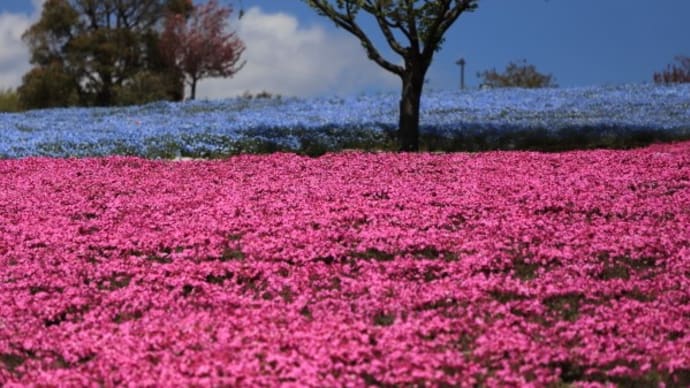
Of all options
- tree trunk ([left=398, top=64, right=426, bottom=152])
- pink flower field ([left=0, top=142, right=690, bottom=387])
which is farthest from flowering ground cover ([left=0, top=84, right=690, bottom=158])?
pink flower field ([left=0, top=142, right=690, bottom=387])

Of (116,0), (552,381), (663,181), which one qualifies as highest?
(116,0)

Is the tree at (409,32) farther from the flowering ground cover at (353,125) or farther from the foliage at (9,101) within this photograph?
the foliage at (9,101)

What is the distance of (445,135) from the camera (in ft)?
78.6

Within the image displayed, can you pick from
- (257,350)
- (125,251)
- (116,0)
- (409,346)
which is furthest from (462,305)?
(116,0)

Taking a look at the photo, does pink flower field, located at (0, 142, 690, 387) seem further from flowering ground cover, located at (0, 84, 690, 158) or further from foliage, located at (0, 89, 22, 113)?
foliage, located at (0, 89, 22, 113)

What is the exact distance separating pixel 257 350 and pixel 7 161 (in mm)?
13279

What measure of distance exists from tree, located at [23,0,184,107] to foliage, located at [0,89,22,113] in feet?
7.45

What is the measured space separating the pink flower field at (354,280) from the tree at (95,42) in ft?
112

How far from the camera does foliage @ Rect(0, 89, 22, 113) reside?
50969 millimetres

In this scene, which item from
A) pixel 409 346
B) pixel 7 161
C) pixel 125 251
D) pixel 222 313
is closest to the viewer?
pixel 409 346

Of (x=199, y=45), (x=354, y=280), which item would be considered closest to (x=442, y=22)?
(x=354, y=280)

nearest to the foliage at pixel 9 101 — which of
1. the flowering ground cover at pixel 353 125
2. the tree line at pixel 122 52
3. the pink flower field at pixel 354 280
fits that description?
the tree line at pixel 122 52

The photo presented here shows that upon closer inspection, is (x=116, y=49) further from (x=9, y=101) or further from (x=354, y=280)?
(x=354, y=280)

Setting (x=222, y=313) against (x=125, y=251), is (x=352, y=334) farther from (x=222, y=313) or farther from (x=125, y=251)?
(x=125, y=251)
